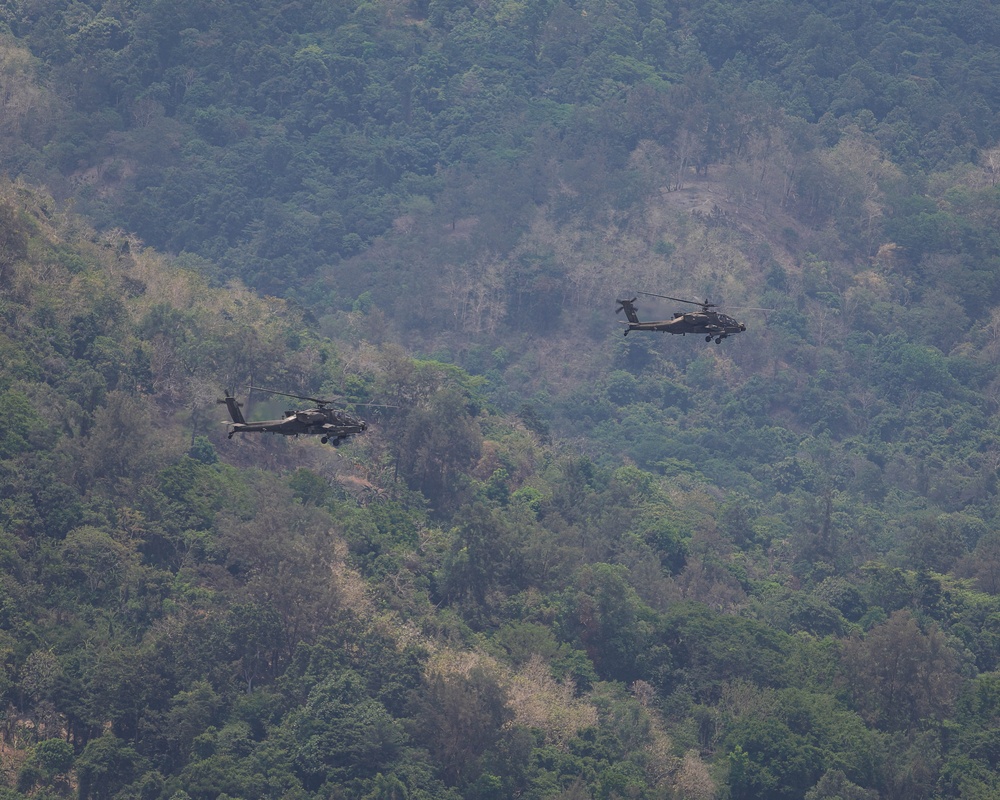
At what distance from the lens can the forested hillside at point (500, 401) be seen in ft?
289

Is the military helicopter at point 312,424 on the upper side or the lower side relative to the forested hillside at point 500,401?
upper

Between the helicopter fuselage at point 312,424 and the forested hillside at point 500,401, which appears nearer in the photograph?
the helicopter fuselage at point 312,424

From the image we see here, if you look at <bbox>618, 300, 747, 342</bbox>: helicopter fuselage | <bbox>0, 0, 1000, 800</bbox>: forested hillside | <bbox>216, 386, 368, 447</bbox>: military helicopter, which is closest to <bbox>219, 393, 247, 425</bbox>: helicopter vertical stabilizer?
<bbox>216, 386, 368, 447</bbox>: military helicopter

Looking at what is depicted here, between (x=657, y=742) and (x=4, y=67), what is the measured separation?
90.2m

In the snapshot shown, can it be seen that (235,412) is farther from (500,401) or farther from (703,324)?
(500,401)

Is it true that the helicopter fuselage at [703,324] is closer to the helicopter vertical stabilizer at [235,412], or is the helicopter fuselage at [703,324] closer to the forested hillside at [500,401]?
the forested hillside at [500,401]

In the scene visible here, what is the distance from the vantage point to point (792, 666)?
9838cm

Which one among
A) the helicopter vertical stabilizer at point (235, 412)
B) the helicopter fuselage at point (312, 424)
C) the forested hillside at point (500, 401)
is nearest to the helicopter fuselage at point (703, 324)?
the helicopter fuselage at point (312, 424)

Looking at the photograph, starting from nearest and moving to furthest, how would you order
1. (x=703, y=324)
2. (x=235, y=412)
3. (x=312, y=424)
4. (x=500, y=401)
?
(x=312, y=424), (x=235, y=412), (x=703, y=324), (x=500, y=401)

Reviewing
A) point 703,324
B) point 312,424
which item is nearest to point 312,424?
point 312,424

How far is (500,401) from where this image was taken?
148 metres

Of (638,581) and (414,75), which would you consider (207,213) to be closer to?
(414,75)

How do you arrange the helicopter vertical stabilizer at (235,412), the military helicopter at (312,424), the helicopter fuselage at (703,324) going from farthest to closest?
the helicopter fuselage at (703,324), the helicopter vertical stabilizer at (235,412), the military helicopter at (312,424)

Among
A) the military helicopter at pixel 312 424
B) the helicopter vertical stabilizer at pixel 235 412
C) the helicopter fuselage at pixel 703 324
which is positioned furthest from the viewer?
the helicopter fuselage at pixel 703 324
